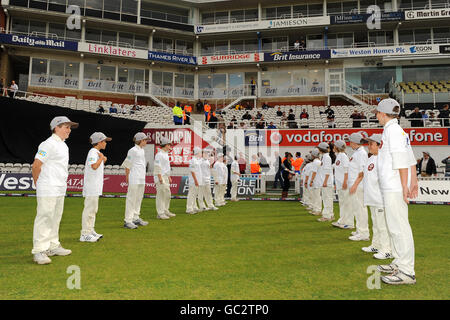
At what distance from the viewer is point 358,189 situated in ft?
21.6

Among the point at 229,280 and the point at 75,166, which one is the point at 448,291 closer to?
the point at 229,280

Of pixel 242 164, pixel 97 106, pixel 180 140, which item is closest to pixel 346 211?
pixel 242 164

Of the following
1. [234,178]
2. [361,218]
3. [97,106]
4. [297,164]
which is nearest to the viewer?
[361,218]

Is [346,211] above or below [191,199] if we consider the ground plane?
below

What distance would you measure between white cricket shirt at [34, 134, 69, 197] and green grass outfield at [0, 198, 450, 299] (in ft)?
3.36

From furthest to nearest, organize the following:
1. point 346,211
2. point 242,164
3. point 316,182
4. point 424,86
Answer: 1. point 424,86
2. point 242,164
3. point 316,182
4. point 346,211

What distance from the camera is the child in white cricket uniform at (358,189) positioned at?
6.16 m

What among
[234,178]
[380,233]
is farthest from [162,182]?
[234,178]

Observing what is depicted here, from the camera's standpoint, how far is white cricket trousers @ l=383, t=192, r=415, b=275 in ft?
11.5

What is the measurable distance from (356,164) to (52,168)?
5692 mm

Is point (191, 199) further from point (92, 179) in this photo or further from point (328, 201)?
point (92, 179)

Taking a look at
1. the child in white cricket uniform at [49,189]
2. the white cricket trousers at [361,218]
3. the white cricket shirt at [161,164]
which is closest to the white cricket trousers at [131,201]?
the white cricket shirt at [161,164]

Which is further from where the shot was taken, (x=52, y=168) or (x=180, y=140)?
(x=180, y=140)

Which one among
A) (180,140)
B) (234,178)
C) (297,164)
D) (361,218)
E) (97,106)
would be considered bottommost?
(361,218)
